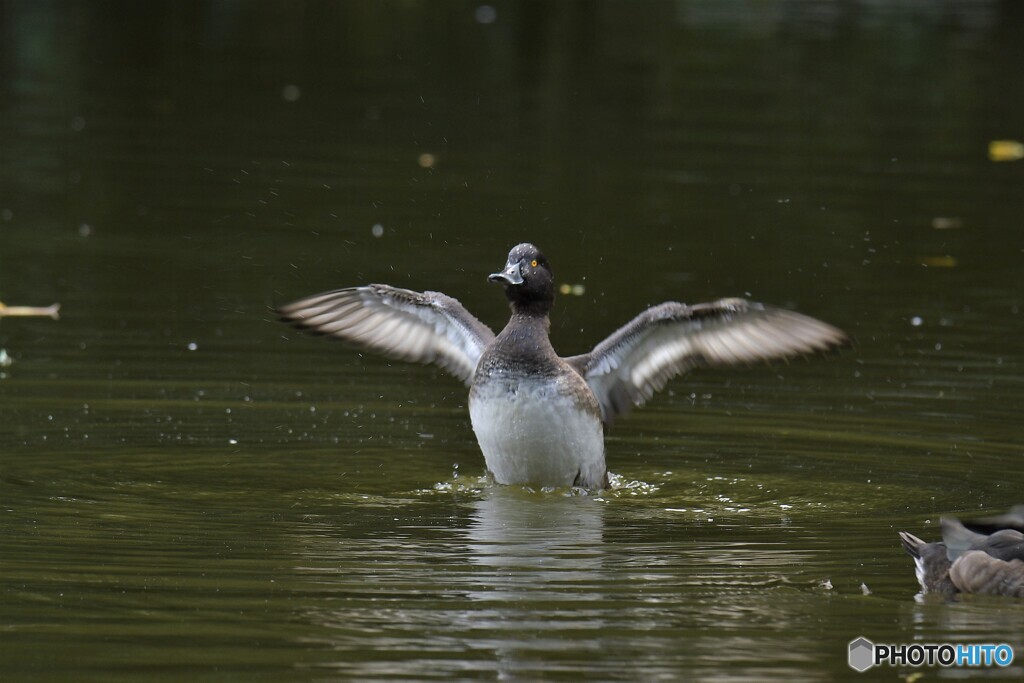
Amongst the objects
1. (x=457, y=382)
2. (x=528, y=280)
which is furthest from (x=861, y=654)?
(x=457, y=382)

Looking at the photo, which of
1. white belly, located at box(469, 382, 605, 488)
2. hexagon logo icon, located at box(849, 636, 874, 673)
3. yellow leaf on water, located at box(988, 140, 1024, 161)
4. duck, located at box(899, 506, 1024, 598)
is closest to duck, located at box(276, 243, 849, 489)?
white belly, located at box(469, 382, 605, 488)

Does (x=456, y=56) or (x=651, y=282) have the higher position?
(x=456, y=56)

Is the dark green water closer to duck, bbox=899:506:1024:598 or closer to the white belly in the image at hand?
duck, bbox=899:506:1024:598

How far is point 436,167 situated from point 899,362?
818 cm

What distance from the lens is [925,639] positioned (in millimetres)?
6598

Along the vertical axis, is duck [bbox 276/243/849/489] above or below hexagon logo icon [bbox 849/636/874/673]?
above

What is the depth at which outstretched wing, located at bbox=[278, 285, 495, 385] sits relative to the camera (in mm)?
10383

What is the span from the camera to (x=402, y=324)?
416 inches

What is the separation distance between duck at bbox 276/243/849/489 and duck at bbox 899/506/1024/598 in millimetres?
2326

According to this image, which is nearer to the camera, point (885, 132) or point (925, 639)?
point (925, 639)

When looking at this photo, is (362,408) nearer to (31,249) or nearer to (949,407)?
(949,407)

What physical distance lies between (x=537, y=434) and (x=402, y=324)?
4.76ft

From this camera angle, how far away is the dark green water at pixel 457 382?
6.78 meters

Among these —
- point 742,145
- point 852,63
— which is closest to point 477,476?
point 742,145
